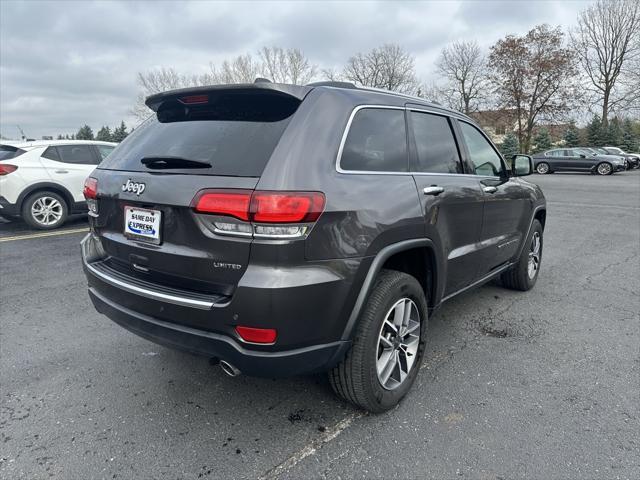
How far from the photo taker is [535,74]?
39062mm

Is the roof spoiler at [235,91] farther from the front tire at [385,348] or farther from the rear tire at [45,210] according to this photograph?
the rear tire at [45,210]

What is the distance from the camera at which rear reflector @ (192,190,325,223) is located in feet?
6.28

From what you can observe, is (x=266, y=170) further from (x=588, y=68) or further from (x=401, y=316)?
(x=588, y=68)

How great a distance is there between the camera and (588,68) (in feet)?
132

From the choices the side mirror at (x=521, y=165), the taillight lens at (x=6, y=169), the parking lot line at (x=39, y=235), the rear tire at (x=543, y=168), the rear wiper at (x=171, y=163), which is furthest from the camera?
the rear tire at (x=543, y=168)

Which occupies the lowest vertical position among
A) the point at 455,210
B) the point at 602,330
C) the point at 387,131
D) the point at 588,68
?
the point at 602,330

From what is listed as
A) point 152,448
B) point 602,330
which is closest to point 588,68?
point 602,330

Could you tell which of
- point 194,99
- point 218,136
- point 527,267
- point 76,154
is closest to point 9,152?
point 76,154

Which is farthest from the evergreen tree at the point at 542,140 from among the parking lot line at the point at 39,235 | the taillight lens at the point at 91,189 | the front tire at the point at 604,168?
the taillight lens at the point at 91,189

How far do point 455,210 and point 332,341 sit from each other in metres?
1.43

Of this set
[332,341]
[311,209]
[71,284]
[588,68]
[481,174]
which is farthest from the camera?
[588,68]

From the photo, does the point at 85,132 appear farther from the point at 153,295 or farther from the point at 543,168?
the point at 153,295

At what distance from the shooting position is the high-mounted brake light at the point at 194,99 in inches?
95.0

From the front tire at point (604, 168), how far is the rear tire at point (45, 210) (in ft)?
89.6
